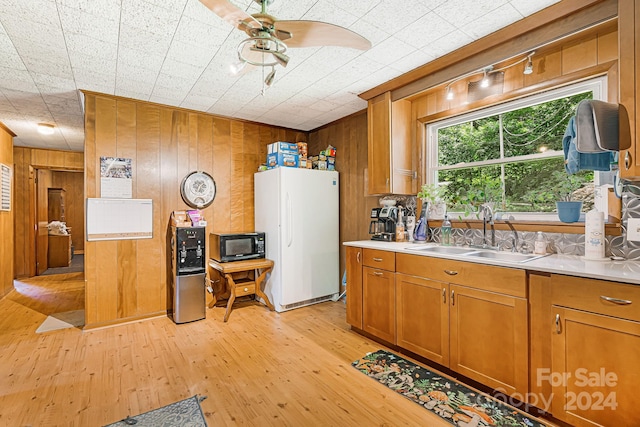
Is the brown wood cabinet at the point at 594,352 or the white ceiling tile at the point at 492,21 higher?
the white ceiling tile at the point at 492,21

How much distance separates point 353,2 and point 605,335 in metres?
2.30

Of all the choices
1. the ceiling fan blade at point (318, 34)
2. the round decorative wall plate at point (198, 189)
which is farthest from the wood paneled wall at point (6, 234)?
the ceiling fan blade at point (318, 34)

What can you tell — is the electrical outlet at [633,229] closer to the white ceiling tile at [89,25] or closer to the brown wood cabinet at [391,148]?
the brown wood cabinet at [391,148]

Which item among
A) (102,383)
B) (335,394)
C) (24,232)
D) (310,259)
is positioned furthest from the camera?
(24,232)

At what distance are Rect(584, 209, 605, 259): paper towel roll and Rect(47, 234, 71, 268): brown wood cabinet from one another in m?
9.29

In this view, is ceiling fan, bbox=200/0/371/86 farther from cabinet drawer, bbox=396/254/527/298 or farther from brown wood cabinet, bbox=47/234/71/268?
brown wood cabinet, bbox=47/234/71/268

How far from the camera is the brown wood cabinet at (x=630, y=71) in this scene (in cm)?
168

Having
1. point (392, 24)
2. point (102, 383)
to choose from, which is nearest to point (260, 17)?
point (392, 24)

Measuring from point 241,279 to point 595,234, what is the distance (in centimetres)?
368

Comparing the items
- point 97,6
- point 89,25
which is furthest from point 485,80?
point 89,25

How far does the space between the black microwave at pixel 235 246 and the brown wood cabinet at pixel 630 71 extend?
3.40 metres

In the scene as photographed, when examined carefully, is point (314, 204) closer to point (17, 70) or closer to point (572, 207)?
point (572, 207)

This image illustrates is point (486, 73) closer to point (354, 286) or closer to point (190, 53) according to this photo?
point (354, 286)

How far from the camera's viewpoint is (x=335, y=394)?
2121mm
